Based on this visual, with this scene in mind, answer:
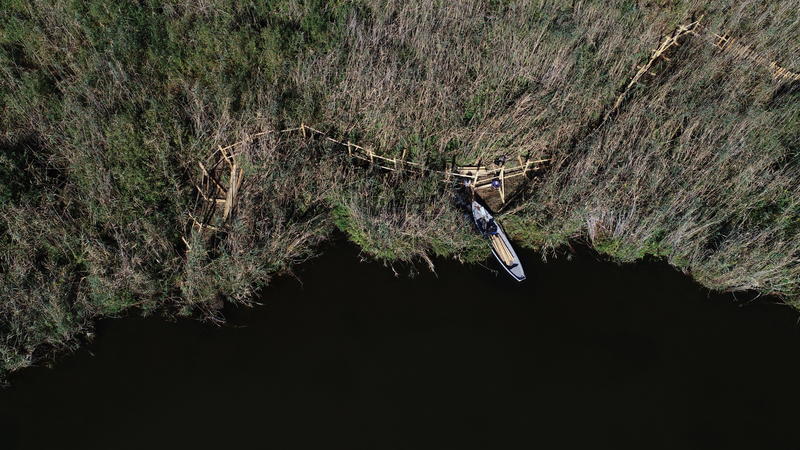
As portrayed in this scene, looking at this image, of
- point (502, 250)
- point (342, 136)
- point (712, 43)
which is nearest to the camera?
point (502, 250)

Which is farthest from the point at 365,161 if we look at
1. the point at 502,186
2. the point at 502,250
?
the point at 502,250

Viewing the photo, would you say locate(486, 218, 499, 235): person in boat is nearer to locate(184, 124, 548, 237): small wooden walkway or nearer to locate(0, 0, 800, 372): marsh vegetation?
locate(0, 0, 800, 372): marsh vegetation

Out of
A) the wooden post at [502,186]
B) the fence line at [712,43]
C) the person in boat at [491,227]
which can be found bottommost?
the person in boat at [491,227]

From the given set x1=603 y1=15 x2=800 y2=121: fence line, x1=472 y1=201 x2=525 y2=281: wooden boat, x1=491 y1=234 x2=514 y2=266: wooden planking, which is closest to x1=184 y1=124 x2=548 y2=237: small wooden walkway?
x1=472 y1=201 x2=525 y2=281: wooden boat

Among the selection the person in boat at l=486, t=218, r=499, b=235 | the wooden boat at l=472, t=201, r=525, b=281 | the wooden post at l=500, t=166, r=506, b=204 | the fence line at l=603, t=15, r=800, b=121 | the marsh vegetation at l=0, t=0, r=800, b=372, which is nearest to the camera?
the marsh vegetation at l=0, t=0, r=800, b=372

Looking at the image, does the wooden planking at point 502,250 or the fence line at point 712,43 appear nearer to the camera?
the wooden planking at point 502,250

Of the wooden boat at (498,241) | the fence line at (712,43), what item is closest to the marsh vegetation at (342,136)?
the fence line at (712,43)

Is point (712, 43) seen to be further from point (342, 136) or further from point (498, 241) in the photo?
point (342, 136)

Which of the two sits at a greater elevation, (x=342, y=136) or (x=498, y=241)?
(x=342, y=136)

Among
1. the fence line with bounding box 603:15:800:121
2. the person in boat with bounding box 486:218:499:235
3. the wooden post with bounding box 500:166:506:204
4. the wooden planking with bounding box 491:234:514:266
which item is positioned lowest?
the wooden planking with bounding box 491:234:514:266

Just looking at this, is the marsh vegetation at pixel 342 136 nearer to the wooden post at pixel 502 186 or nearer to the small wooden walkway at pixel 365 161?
the small wooden walkway at pixel 365 161
